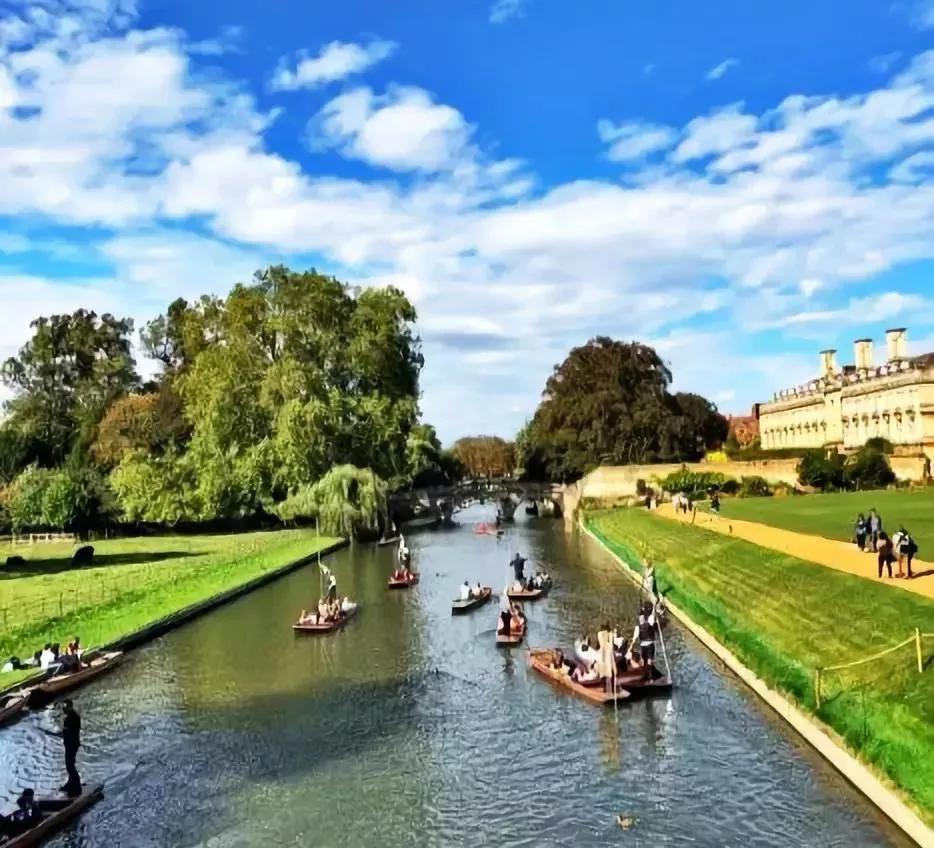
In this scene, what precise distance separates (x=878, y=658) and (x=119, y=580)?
36263 mm

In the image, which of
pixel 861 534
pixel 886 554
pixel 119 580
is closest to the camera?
pixel 886 554

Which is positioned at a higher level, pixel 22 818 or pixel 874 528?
pixel 874 528

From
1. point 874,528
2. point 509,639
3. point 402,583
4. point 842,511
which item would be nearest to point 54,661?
point 509,639

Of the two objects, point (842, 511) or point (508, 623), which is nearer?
point (508, 623)

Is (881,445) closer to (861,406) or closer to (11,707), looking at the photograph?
(861,406)

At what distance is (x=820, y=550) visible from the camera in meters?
36.7

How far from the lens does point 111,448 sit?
277ft

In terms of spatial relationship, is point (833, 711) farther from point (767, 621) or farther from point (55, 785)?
point (55, 785)

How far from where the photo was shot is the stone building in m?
72.1

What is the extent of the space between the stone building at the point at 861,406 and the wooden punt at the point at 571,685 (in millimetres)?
51255

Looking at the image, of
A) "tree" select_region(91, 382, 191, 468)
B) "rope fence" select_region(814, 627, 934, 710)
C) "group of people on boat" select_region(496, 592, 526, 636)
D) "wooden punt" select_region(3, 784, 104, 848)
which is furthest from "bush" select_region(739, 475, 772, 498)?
"wooden punt" select_region(3, 784, 104, 848)

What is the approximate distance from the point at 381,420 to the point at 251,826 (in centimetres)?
5460

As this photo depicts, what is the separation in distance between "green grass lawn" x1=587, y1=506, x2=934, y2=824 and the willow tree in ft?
89.5

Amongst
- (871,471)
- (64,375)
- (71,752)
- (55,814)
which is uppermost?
(64,375)
